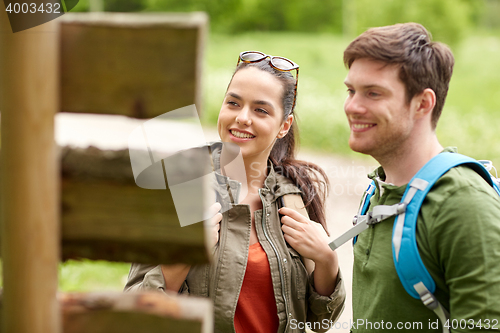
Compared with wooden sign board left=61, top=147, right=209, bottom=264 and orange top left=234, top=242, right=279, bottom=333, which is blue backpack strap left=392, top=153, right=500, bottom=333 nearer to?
orange top left=234, top=242, right=279, bottom=333

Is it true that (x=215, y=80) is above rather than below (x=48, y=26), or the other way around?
below

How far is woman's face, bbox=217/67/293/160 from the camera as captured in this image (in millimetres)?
2234

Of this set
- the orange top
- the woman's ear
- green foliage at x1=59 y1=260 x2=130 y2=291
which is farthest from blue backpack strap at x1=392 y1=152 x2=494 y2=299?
green foliage at x1=59 y1=260 x2=130 y2=291

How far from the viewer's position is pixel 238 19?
24250mm

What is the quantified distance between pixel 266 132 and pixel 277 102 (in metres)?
0.20

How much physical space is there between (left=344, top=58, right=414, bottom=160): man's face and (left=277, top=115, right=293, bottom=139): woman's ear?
1.91 feet

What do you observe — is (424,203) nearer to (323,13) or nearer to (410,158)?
(410,158)

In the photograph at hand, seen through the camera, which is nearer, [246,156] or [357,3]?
[246,156]

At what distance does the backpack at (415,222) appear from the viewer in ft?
5.50

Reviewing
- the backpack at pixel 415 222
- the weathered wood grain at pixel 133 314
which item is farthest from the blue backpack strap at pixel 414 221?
the weathered wood grain at pixel 133 314

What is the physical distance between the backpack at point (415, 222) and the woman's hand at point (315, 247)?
32 cm

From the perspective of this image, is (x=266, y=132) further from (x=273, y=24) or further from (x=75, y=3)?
(x=273, y=24)

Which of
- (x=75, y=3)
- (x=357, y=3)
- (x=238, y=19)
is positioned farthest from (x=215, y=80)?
(x=75, y=3)

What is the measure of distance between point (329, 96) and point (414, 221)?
1189cm
